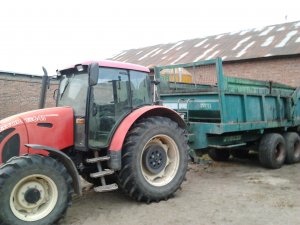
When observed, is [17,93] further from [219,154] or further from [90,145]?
[90,145]

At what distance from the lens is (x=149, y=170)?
18.1 feet

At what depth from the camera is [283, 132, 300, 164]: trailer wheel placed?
8.62 m

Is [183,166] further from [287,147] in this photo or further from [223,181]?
[287,147]

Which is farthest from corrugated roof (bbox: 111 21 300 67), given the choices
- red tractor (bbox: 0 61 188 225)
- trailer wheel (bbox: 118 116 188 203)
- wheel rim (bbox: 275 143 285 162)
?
red tractor (bbox: 0 61 188 225)

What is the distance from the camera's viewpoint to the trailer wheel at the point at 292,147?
28.3 ft

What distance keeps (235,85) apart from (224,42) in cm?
1364

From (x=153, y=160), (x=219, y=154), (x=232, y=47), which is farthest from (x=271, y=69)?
(x=153, y=160)

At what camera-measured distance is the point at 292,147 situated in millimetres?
8727

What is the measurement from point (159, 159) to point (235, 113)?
2337 mm

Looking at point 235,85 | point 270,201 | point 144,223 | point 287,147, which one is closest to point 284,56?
point 287,147

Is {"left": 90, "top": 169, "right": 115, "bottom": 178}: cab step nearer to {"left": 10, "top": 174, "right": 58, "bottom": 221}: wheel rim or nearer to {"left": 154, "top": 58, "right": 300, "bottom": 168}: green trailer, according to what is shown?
{"left": 10, "top": 174, "right": 58, "bottom": 221}: wheel rim

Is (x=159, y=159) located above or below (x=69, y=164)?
below

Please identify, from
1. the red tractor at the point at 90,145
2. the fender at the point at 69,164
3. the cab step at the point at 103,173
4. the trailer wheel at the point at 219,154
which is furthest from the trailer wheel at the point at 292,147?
the fender at the point at 69,164

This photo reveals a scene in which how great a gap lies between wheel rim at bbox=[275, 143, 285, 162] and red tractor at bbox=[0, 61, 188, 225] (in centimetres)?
326
